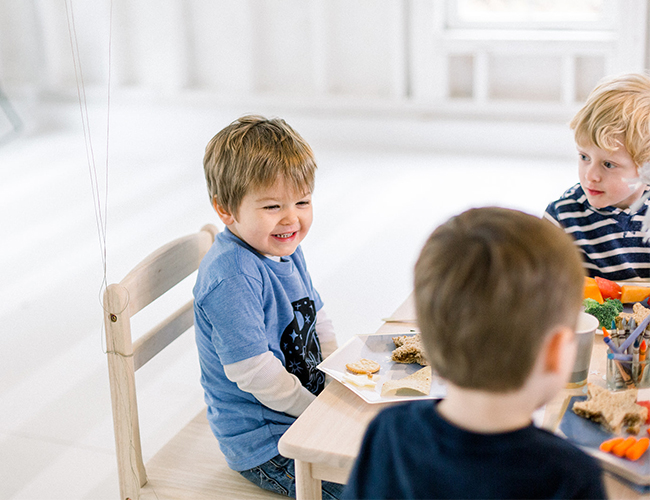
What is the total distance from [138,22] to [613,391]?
4080mm

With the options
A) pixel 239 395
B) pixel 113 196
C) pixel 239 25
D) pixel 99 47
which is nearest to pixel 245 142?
pixel 239 395

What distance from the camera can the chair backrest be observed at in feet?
3.40

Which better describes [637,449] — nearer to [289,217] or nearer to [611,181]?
[289,217]

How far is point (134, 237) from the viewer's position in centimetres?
307

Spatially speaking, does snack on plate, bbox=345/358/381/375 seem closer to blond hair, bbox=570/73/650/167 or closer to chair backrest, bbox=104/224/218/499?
chair backrest, bbox=104/224/218/499

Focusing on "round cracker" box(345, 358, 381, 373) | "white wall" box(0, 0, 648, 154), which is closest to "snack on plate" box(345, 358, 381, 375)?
"round cracker" box(345, 358, 381, 373)

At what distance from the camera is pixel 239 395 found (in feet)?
3.73

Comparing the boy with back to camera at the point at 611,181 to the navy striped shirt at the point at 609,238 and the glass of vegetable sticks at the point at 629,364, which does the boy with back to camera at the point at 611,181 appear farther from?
the glass of vegetable sticks at the point at 629,364

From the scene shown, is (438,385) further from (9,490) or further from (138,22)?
(138,22)

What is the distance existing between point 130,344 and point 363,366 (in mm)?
327

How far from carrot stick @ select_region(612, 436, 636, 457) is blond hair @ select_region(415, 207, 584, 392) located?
0.25 m

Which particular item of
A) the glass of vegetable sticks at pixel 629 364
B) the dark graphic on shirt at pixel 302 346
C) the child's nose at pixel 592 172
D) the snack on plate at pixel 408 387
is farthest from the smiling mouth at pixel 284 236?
the child's nose at pixel 592 172

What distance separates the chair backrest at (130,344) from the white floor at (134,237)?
2.01 ft

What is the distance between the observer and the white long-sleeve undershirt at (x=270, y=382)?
3.52 feet
